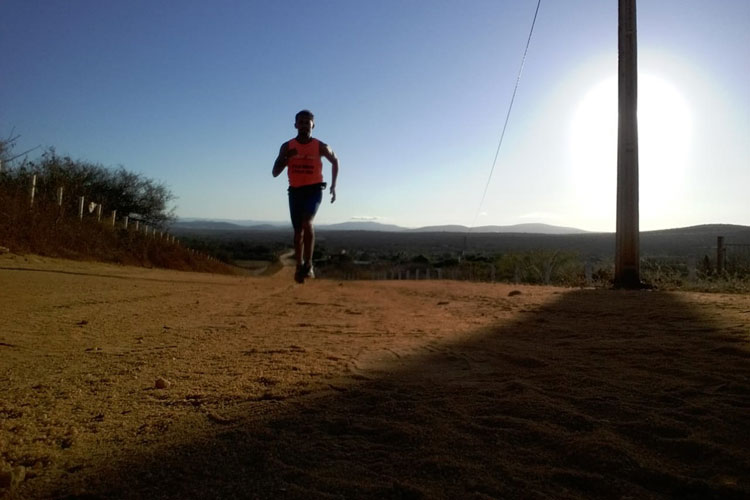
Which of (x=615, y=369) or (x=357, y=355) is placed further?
(x=357, y=355)

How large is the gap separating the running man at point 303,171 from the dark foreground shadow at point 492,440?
4976mm

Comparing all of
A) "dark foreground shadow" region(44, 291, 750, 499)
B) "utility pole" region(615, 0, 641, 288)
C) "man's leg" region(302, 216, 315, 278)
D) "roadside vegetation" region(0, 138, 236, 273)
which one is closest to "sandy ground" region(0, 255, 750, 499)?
"dark foreground shadow" region(44, 291, 750, 499)

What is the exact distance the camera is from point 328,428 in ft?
5.82

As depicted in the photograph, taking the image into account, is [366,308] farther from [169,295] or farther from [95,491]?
[95,491]

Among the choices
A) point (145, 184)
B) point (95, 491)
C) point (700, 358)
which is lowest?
point (95, 491)

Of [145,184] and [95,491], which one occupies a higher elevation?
[145,184]

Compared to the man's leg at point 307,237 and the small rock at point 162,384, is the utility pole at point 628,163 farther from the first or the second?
the small rock at point 162,384

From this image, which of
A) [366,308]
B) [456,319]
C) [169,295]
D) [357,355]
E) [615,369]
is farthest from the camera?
[169,295]

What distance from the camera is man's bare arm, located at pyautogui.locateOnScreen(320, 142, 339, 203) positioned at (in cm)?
744

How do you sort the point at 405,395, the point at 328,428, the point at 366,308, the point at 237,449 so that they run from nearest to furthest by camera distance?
the point at 237,449 → the point at 328,428 → the point at 405,395 → the point at 366,308

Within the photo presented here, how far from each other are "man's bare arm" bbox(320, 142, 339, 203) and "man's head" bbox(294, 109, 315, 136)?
0.27 meters

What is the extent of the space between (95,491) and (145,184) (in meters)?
34.1

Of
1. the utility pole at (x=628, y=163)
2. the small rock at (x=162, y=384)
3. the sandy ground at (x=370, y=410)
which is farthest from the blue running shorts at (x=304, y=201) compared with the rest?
the small rock at (x=162, y=384)

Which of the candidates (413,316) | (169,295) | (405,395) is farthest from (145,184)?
(405,395)
